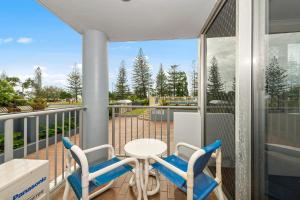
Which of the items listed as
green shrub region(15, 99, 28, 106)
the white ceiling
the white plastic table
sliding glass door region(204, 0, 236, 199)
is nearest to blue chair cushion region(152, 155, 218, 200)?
the white plastic table

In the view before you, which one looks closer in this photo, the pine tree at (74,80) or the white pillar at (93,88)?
the white pillar at (93,88)

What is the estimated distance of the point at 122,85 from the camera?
683 inches

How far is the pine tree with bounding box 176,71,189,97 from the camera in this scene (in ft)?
44.9

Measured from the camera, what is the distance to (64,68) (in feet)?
51.2

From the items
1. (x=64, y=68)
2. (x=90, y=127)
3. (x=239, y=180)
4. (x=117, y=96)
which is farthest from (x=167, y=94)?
(x=239, y=180)

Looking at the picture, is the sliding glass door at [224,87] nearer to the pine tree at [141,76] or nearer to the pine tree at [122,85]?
the pine tree at [141,76]

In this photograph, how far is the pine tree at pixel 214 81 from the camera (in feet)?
6.01

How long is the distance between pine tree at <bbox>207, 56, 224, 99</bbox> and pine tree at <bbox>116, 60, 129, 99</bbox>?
15.2 meters

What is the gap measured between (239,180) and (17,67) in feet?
50.5

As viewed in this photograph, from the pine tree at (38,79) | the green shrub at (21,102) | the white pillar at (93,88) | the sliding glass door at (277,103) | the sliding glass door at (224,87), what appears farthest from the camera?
the pine tree at (38,79)

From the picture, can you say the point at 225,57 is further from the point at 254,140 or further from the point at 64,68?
the point at 64,68

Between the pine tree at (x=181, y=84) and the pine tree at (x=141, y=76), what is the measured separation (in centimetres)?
331

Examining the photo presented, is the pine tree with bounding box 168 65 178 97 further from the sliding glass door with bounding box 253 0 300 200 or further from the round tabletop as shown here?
the sliding glass door with bounding box 253 0 300 200

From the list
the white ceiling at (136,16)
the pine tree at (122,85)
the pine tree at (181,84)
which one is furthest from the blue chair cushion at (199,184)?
the pine tree at (122,85)
